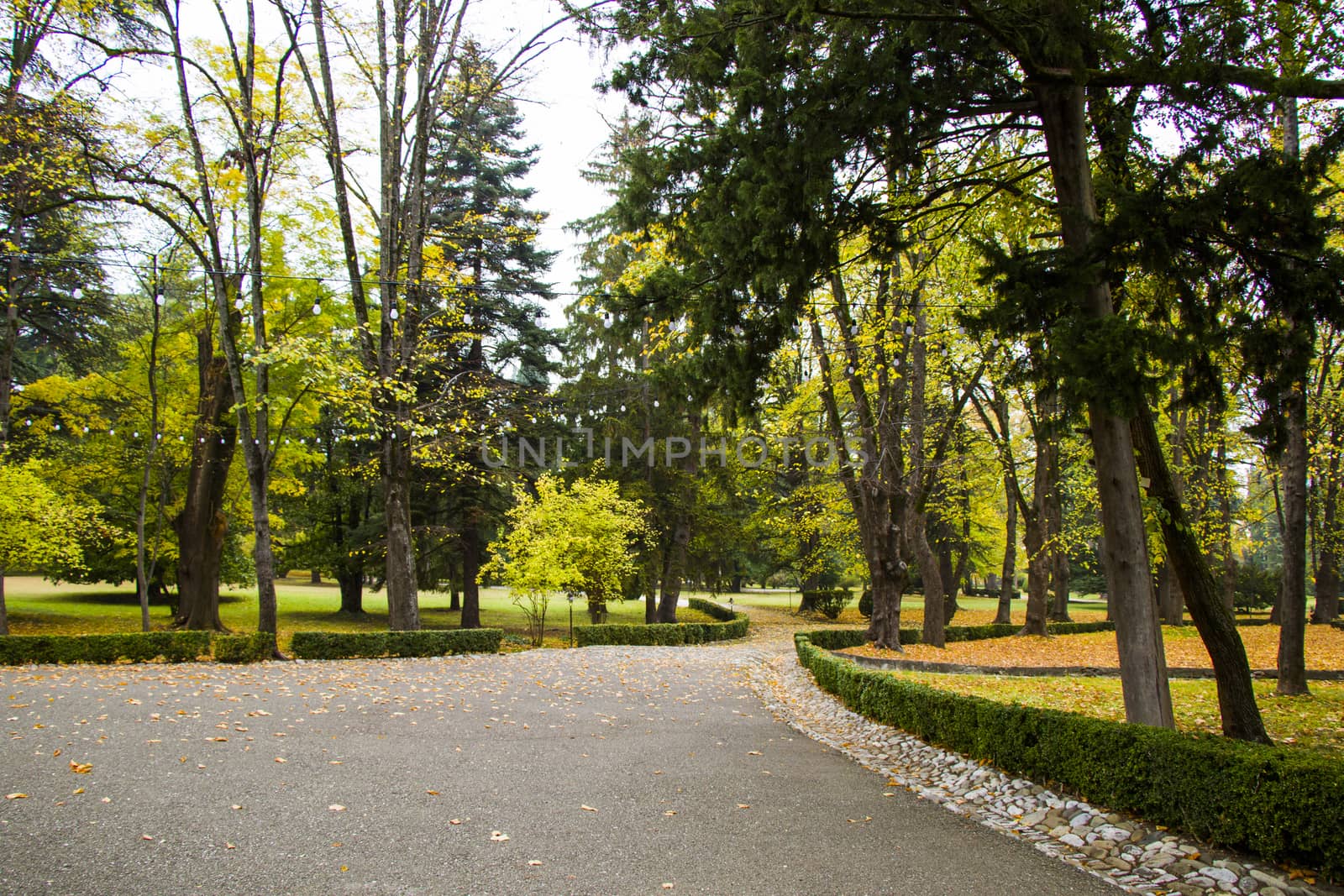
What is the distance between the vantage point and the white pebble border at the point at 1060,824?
3.69 metres

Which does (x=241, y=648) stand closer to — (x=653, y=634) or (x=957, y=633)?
(x=653, y=634)

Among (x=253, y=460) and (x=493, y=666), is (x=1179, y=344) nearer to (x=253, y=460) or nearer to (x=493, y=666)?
(x=493, y=666)

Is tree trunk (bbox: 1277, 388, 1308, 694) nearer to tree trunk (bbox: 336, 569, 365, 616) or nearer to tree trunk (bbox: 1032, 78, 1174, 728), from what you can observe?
tree trunk (bbox: 1032, 78, 1174, 728)

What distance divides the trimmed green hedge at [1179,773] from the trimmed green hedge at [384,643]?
9046 millimetres

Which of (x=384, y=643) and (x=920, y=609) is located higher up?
(x=384, y=643)

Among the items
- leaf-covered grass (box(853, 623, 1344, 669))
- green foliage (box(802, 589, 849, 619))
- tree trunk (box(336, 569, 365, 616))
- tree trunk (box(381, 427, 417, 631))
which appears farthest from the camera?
green foliage (box(802, 589, 849, 619))

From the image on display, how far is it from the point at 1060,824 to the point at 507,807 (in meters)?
3.64

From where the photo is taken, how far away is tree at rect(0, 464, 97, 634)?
1272 centimetres

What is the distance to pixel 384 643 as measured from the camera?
1211cm

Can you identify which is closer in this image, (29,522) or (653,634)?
(29,522)

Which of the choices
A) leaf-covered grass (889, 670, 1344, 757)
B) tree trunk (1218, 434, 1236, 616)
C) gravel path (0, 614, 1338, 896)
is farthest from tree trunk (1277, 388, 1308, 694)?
tree trunk (1218, 434, 1236, 616)

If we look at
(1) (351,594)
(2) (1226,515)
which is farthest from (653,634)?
(2) (1226,515)

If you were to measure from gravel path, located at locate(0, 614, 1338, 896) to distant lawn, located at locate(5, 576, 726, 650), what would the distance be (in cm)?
869

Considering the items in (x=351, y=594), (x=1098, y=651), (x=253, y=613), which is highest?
(x=351, y=594)
